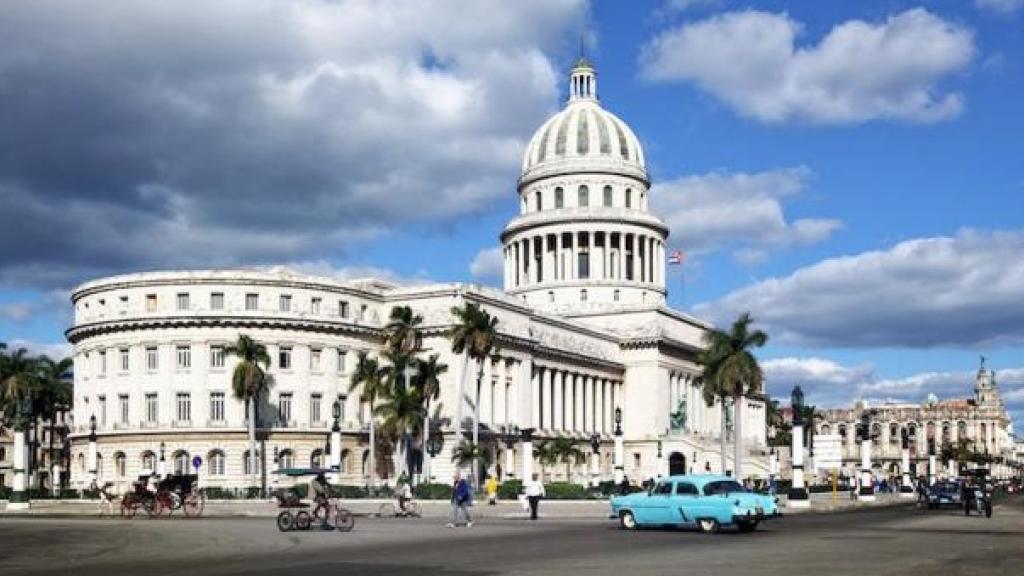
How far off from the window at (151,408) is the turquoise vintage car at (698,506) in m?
60.6

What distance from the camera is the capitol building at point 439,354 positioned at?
96.5 metres

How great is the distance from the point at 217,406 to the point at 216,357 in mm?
3541

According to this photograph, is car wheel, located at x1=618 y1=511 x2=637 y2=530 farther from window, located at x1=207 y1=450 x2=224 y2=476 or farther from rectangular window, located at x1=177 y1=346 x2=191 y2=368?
rectangular window, located at x1=177 y1=346 x2=191 y2=368

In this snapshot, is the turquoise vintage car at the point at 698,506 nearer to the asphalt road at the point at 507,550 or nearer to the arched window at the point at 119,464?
the asphalt road at the point at 507,550

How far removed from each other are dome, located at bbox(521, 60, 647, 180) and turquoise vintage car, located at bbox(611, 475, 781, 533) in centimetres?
10730

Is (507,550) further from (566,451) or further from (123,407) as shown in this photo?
(566,451)

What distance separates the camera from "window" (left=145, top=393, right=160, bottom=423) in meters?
97.0

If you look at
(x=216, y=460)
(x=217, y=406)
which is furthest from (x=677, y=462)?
(x=216, y=460)

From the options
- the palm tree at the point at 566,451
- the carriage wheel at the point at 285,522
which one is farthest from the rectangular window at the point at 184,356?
the carriage wheel at the point at 285,522

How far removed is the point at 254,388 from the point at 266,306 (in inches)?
414

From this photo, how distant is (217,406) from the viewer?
96.4 metres

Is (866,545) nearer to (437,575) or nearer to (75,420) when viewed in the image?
(437,575)

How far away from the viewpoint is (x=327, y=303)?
102 meters

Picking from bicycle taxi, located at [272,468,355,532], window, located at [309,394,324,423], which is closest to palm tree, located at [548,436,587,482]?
window, located at [309,394,324,423]
